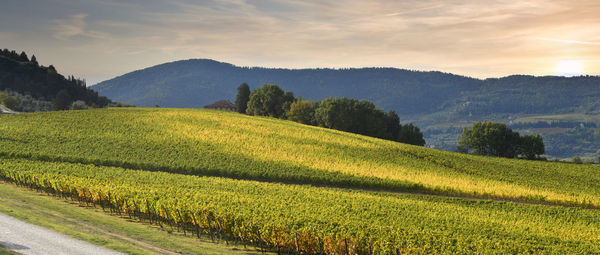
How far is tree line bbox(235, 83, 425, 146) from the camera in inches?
5059

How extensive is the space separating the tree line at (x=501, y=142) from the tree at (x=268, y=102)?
6447 centimetres

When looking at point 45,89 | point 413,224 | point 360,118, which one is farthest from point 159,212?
point 45,89

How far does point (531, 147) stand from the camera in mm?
111312

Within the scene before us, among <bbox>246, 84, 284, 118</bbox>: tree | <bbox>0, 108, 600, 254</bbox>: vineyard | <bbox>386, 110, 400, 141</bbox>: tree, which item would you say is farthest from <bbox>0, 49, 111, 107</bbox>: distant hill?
<bbox>386, 110, 400, 141</bbox>: tree

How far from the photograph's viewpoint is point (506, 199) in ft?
159

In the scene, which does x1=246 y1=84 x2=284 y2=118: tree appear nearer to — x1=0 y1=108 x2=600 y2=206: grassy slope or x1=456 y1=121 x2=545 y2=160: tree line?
x1=0 y1=108 x2=600 y2=206: grassy slope

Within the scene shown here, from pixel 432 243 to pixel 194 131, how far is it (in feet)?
207

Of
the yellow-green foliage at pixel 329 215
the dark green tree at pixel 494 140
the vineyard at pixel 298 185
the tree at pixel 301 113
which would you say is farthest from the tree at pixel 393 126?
the yellow-green foliage at pixel 329 215

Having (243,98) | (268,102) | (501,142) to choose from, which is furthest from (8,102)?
(501,142)

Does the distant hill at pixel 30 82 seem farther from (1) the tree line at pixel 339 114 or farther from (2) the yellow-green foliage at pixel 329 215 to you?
(2) the yellow-green foliage at pixel 329 215

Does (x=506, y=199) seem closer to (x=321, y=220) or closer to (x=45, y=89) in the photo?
(x=321, y=220)

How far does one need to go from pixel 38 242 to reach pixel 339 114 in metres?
109

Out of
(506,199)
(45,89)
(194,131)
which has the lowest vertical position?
(506,199)

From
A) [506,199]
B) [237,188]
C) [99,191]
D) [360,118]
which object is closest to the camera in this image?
[99,191]
